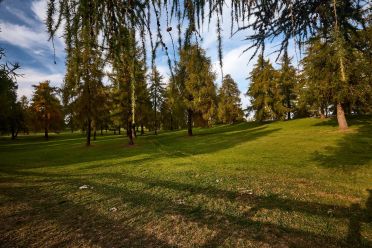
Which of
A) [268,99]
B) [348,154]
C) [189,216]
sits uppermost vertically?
[268,99]

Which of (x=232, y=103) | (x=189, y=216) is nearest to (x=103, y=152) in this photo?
(x=189, y=216)

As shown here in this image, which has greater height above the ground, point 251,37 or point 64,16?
point 251,37

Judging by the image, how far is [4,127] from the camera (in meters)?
44.6

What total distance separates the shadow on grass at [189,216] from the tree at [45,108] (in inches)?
1494

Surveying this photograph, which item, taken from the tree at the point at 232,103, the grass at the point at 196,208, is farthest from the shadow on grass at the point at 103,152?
the tree at the point at 232,103

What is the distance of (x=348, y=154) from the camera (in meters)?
15.4

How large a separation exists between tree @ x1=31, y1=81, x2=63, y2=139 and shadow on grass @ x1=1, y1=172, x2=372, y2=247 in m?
38.0

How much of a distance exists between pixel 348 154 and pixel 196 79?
40.3ft

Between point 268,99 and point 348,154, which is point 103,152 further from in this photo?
point 268,99

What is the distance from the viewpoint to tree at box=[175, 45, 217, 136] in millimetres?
2021

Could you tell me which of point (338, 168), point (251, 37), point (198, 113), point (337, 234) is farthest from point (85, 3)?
point (198, 113)

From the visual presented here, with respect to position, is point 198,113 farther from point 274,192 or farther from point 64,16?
point 64,16

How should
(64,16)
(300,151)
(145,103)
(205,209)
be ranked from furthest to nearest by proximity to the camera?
1. (145,103)
2. (300,151)
3. (205,209)
4. (64,16)

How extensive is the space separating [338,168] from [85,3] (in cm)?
1326
